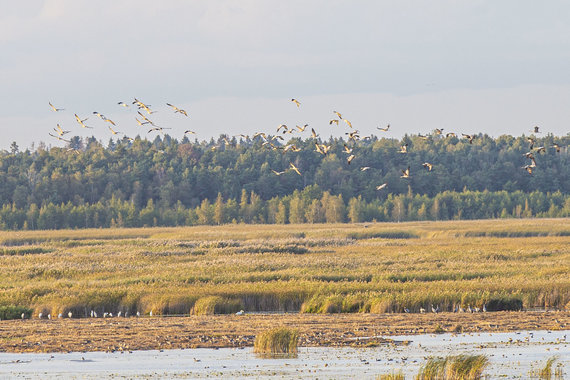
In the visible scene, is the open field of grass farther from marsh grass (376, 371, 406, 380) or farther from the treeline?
the treeline

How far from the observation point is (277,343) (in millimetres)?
29562

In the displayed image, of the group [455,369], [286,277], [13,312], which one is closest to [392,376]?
[455,369]

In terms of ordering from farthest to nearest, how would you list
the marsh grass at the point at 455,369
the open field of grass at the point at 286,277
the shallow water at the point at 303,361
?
the open field of grass at the point at 286,277 → the shallow water at the point at 303,361 → the marsh grass at the point at 455,369

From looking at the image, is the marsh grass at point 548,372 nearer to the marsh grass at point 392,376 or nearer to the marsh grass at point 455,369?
the marsh grass at point 455,369

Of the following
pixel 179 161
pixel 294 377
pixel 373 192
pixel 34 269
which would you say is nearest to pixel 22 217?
pixel 179 161

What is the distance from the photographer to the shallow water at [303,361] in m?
26.4

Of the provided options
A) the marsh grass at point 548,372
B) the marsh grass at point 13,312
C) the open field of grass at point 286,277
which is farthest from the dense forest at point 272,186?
the marsh grass at point 548,372

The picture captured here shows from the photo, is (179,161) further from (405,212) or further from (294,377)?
(294,377)

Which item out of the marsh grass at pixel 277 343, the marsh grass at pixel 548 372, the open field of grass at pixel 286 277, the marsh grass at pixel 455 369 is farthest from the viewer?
the open field of grass at pixel 286 277

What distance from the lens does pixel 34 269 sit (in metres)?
56.6

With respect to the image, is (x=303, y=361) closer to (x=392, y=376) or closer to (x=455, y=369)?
(x=392, y=376)

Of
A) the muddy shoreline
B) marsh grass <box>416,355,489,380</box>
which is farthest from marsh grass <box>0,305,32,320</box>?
marsh grass <box>416,355,489,380</box>

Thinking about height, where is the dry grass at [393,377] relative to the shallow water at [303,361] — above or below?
above

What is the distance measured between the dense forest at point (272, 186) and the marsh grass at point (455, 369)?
117 m
